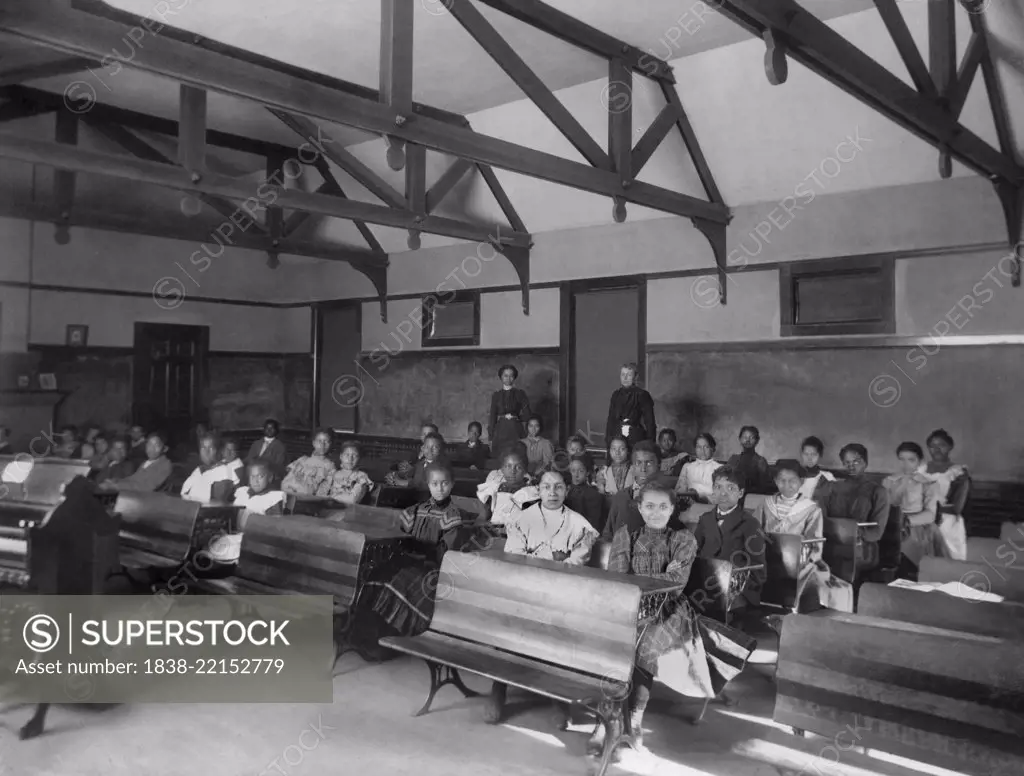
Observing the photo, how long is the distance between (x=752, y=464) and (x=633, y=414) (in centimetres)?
122

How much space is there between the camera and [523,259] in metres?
9.30

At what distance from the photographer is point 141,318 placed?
1083cm

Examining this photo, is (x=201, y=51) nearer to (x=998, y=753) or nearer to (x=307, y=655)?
(x=307, y=655)

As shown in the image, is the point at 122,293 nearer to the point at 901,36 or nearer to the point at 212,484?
the point at 212,484

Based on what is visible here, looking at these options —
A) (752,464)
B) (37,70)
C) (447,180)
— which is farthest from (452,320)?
(37,70)

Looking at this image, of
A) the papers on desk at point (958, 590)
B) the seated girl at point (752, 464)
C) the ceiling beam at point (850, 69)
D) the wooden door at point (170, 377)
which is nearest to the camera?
the papers on desk at point (958, 590)

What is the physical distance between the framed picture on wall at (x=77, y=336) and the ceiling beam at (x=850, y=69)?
888cm

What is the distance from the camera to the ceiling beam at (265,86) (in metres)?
3.21

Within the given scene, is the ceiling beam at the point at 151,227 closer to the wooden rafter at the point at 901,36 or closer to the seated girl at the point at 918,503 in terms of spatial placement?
the wooden rafter at the point at 901,36

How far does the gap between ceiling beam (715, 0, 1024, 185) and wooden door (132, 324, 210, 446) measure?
911cm

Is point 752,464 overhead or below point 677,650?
overhead

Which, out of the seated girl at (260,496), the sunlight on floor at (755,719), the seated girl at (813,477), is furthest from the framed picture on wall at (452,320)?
the sunlight on floor at (755,719)

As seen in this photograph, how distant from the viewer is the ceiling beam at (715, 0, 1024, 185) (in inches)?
139

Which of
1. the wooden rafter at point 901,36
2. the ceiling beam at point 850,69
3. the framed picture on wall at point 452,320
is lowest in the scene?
the framed picture on wall at point 452,320
